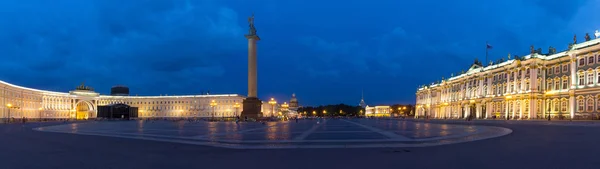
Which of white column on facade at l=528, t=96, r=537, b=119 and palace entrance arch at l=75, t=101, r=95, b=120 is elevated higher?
white column on facade at l=528, t=96, r=537, b=119

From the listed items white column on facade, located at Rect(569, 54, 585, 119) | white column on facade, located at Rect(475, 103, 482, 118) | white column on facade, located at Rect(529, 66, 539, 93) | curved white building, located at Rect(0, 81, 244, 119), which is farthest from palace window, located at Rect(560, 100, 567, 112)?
curved white building, located at Rect(0, 81, 244, 119)

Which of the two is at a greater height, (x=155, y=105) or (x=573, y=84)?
(x=573, y=84)

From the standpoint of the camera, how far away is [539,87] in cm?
7944

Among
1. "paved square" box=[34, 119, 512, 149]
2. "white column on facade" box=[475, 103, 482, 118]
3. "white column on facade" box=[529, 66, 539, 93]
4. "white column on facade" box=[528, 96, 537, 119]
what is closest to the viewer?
"paved square" box=[34, 119, 512, 149]

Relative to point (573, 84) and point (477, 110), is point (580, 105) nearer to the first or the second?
point (573, 84)

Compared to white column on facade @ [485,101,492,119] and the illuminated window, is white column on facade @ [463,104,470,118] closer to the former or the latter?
white column on facade @ [485,101,492,119]

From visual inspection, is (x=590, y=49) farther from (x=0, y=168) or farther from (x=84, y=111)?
(x=84, y=111)

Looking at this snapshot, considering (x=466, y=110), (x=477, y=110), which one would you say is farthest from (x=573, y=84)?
(x=466, y=110)

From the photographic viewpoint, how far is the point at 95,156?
13641mm

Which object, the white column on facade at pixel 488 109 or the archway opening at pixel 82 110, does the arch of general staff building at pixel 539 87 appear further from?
the archway opening at pixel 82 110

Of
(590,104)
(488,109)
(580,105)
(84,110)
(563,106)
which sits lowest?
(84,110)

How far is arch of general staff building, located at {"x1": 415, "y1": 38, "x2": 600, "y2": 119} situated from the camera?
66.6 meters

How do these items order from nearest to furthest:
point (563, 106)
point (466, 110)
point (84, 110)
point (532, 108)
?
point (563, 106)
point (532, 108)
point (466, 110)
point (84, 110)

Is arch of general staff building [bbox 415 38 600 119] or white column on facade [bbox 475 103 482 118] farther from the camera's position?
white column on facade [bbox 475 103 482 118]
